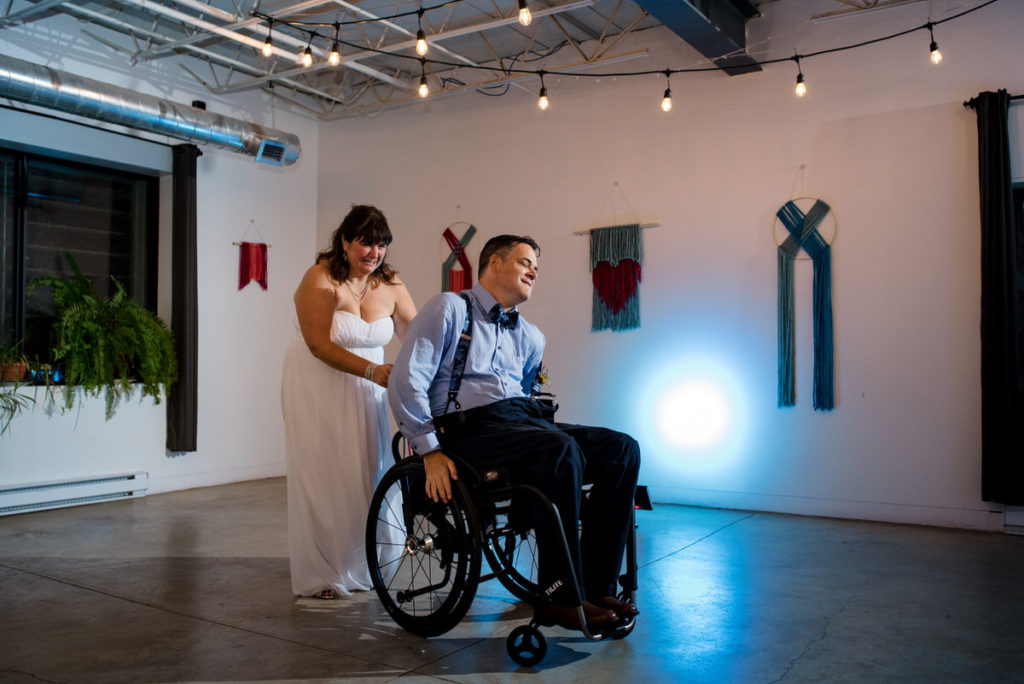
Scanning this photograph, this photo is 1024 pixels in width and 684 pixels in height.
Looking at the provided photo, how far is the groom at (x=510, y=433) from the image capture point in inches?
92.5

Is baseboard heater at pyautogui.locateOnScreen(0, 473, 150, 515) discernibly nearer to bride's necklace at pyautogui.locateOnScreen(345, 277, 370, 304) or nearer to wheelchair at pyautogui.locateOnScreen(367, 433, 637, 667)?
bride's necklace at pyautogui.locateOnScreen(345, 277, 370, 304)

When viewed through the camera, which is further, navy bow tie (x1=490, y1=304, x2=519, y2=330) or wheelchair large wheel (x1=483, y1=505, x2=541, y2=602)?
navy bow tie (x1=490, y1=304, x2=519, y2=330)

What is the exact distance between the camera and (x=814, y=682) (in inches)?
90.5

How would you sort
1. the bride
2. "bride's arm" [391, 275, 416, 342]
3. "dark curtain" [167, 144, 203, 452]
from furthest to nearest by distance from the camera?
1. "dark curtain" [167, 144, 203, 452]
2. "bride's arm" [391, 275, 416, 342]
3. the bride

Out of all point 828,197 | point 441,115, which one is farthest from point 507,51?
point 828,197

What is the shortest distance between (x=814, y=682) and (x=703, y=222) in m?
3.48

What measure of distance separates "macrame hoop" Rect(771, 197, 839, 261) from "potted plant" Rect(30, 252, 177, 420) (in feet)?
13.1

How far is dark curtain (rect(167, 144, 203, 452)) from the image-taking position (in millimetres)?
5836

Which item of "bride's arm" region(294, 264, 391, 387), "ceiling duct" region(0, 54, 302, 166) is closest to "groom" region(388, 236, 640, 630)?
"bride's arm" region(294, 264, 391, 387)

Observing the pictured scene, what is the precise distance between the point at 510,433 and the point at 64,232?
454 centimetres

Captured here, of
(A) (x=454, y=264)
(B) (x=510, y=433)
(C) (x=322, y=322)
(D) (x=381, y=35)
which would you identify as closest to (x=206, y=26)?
(D) (x=381, y=35)

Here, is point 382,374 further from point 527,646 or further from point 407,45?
point 407,45

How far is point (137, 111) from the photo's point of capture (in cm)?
530

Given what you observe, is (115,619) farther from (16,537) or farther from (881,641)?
(881,641)
